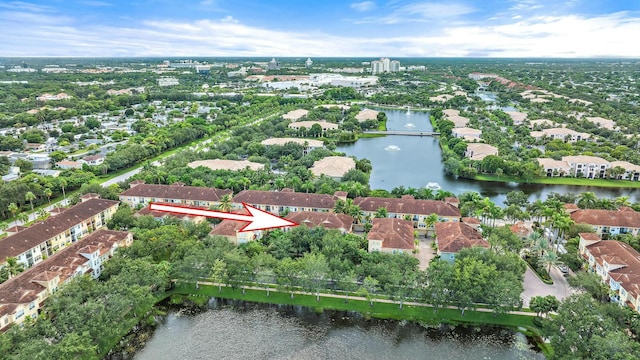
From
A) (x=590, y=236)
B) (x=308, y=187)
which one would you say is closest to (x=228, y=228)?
(x=308, y=187)

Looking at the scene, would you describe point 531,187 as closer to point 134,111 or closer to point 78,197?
point 78,197

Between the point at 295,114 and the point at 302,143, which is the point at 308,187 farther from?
the point at 295,114

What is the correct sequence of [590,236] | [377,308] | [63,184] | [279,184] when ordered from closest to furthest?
[377,308], [590,236], [279,184], [63,184]

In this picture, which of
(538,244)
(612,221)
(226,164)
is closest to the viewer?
(538,244)

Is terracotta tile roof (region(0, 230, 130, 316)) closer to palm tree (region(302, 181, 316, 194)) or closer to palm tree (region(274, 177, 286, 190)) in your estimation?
palm tree (region(274, 177, 286, 190))

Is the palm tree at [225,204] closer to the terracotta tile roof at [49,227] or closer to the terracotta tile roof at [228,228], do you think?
the terracotta tile roof at [228,228]

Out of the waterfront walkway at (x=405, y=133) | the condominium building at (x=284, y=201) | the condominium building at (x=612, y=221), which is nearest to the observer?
the condominium building at (x=612, y=221)

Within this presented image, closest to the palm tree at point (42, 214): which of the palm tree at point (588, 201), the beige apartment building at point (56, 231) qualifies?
the beige apartment building at point (56, 231)

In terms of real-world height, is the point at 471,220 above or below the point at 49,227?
below
